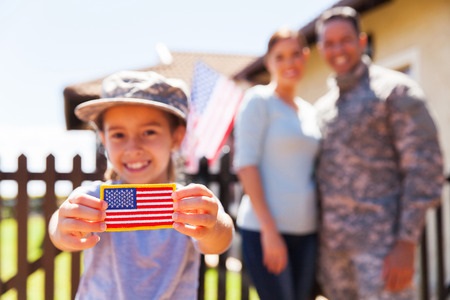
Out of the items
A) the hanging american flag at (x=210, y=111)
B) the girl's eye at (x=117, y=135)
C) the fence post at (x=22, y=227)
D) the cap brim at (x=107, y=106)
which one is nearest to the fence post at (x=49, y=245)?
the fence post at (x=22, y=227)

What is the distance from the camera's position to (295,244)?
296 cm

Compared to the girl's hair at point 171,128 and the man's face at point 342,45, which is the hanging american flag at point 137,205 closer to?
the girl's hair at point 171,128

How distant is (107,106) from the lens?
2.02 metres

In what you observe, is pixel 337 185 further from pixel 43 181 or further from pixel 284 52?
pixel 43 181

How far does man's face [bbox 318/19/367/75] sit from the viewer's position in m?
3.03

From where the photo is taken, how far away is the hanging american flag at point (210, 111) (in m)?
6.40

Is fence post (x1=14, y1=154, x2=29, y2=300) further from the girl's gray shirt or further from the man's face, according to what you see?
the man's face

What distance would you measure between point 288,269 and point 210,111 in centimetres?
410

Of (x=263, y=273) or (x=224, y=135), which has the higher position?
(x=224, y=135)

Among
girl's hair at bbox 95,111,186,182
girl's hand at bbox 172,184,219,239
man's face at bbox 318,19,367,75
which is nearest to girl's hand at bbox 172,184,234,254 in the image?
girl's hand at bbox 172,184,219,239

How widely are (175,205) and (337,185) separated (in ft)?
5.29

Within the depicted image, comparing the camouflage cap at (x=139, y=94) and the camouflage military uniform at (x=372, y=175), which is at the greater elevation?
the camouflage cap at (x=139, y=94)

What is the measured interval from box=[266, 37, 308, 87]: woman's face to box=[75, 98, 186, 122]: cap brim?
43.6 inches

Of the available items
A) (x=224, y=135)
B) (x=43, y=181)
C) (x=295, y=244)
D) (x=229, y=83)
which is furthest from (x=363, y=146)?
(x=229, y=83)
